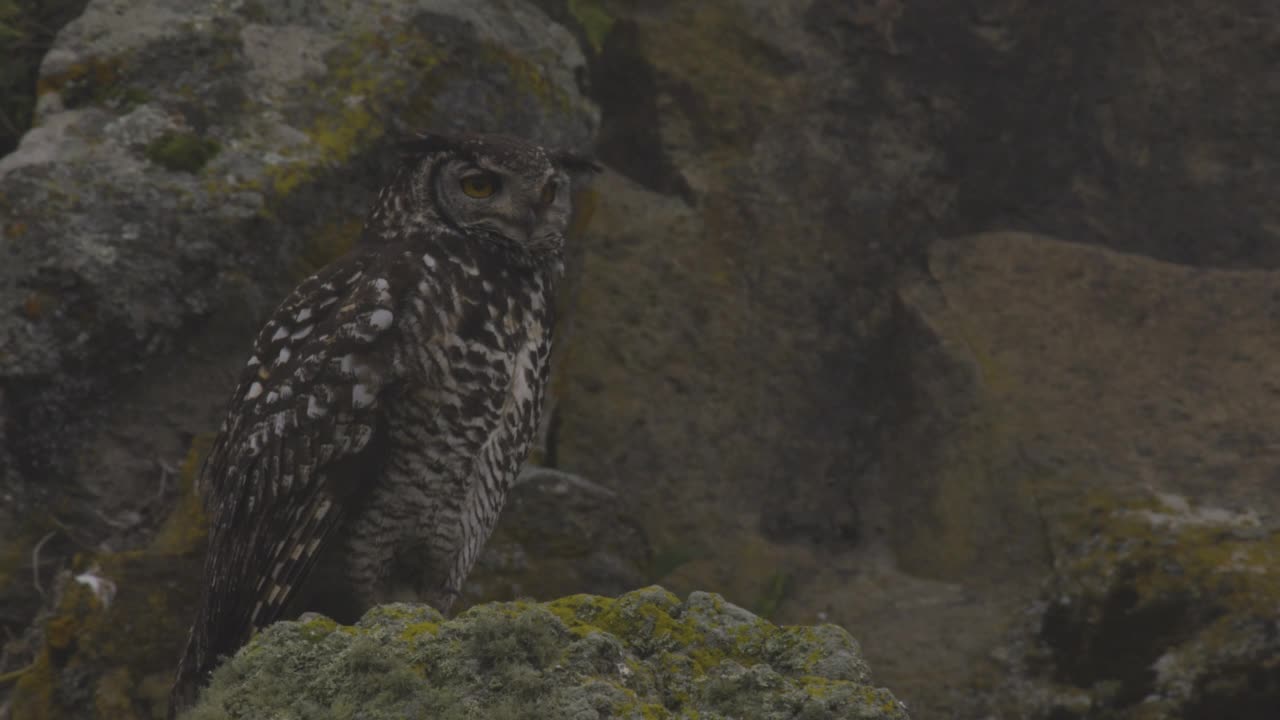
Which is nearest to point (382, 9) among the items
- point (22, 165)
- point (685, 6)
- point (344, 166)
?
point (344, 166)

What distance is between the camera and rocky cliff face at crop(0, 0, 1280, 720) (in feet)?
15.5

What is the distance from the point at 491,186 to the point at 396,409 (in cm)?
66

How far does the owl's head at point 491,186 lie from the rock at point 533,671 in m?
1.48

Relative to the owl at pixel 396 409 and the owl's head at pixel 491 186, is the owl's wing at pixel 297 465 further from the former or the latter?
the owl's head at pixel 491 186

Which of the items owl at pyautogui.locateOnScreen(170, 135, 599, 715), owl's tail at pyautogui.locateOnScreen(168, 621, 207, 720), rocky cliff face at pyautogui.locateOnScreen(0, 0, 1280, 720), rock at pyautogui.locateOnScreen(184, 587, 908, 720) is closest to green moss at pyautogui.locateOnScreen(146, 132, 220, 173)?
rocky cliff face at pyautogui.locateOnScreen(0, 0, 1280, 720)

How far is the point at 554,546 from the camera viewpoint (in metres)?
4.92

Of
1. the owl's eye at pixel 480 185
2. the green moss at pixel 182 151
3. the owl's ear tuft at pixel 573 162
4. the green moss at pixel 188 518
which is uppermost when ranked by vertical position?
the owl's ear tuft at pixel 573 162

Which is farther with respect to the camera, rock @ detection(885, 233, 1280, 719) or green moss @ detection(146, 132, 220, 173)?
green moss @ detection(146, 132, 220, 173)

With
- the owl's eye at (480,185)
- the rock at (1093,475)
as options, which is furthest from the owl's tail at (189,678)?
the rock at (1093,475)

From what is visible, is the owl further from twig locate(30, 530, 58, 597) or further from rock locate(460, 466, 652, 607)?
twig locate(30, 530, 58, 597)

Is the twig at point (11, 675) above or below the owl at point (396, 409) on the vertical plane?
below

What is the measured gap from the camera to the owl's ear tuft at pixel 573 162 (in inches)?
156

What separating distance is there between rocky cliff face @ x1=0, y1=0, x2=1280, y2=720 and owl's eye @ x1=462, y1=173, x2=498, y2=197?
127 cm

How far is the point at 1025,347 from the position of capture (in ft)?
19.7
